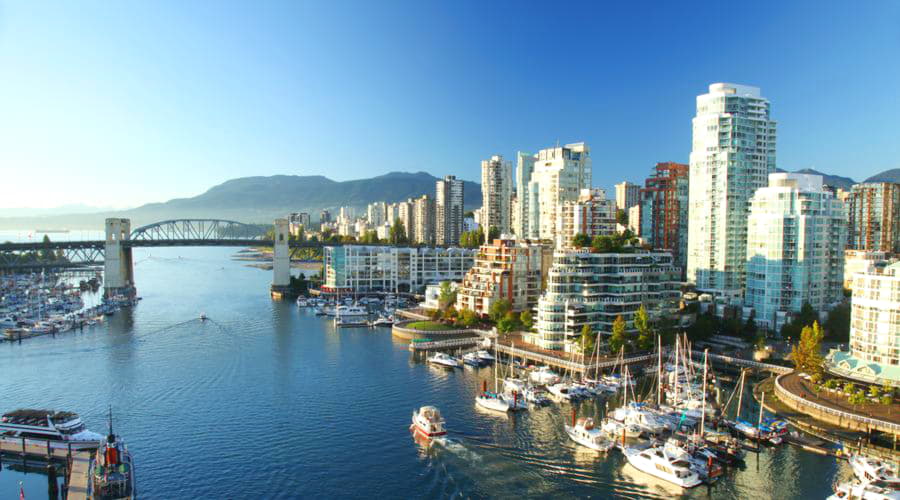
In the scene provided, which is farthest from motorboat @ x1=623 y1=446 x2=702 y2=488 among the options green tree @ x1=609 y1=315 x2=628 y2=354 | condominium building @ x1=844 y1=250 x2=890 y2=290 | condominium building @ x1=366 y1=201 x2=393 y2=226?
condominium building @ x1=366 y1=201 x2=393 y2=226

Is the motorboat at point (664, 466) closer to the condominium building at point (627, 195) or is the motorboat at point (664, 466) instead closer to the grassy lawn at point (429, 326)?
the grassy lawn at point (429, 326)

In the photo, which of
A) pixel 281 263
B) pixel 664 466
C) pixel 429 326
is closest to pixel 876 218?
pixel 429 326

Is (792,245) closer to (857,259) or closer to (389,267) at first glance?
(857,259)

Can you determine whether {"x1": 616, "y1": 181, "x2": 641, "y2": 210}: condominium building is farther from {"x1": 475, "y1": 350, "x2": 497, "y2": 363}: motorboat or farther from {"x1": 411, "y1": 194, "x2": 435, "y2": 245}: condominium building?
{"x1": 475, "y1": 350, "x2": 497, "y2": 363}: motorboat

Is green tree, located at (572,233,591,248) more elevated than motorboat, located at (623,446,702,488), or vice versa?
green tree, located at (572,233,591,248)

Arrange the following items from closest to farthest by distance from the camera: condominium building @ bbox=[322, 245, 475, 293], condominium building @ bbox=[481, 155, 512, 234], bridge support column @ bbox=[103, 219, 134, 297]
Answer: condominium building @ bbox=[322, 245, 475, 293] < bridge support column @ bbox=[103, 219, 134, 297] < condominium building @ bbox=[481, 155, 512, 234]

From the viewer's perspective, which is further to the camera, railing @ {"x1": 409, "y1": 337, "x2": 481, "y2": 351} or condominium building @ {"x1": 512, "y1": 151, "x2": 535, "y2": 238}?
condominium building @ {"x1": 512, "y1": 151, "x2": 535, "y2": 238}

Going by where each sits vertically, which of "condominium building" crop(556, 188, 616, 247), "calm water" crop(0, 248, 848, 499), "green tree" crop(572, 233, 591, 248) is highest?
"condominium building" crop(556, 188, 616, 247)

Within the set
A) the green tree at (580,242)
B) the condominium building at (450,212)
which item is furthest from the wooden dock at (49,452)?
the condominium building at (450,212)
